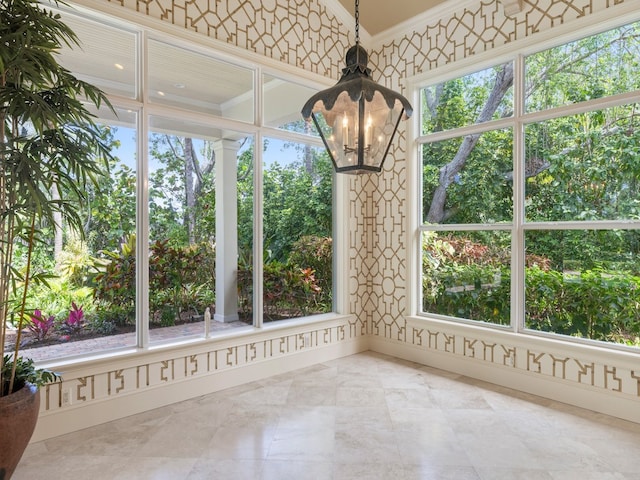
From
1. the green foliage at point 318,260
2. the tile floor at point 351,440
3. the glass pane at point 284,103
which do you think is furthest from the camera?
the green foliage at point 318,260

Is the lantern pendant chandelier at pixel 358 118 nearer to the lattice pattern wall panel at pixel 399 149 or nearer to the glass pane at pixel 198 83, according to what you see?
the glass pane at pixel 198 83

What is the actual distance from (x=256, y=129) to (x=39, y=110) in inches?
85.1

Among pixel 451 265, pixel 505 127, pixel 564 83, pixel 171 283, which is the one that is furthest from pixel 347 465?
pixel 564 83

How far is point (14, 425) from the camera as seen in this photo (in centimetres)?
207

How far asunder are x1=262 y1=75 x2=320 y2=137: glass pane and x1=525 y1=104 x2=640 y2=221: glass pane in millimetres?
2210

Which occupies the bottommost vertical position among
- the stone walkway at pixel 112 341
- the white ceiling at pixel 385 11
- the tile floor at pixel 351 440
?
the tile floor at pixel 351 440

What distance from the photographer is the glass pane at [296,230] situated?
4.18 metres

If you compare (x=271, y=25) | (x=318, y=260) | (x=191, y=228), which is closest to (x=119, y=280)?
Result: (x=191, y=228)

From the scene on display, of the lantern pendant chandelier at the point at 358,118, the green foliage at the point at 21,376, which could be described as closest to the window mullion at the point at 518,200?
the lantern pendant chandelier at the point at 358,118

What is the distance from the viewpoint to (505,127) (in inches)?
150

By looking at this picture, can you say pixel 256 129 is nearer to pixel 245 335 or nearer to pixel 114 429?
pixel 245 335

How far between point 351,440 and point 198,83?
3.14 meters

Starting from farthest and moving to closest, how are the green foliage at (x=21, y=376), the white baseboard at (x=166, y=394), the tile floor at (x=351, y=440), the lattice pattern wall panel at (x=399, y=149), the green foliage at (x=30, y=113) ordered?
1. the lattice pattern wall panel at (x=399, y=149)
2. the white baseboard at (x=166, y=394)
3. the tile floor at (x=351, y=440)
4. the green foliage at (x=21, y=376)
5. the green foliage at (x=30, y=113)

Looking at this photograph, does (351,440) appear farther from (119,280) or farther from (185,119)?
(185,119)
